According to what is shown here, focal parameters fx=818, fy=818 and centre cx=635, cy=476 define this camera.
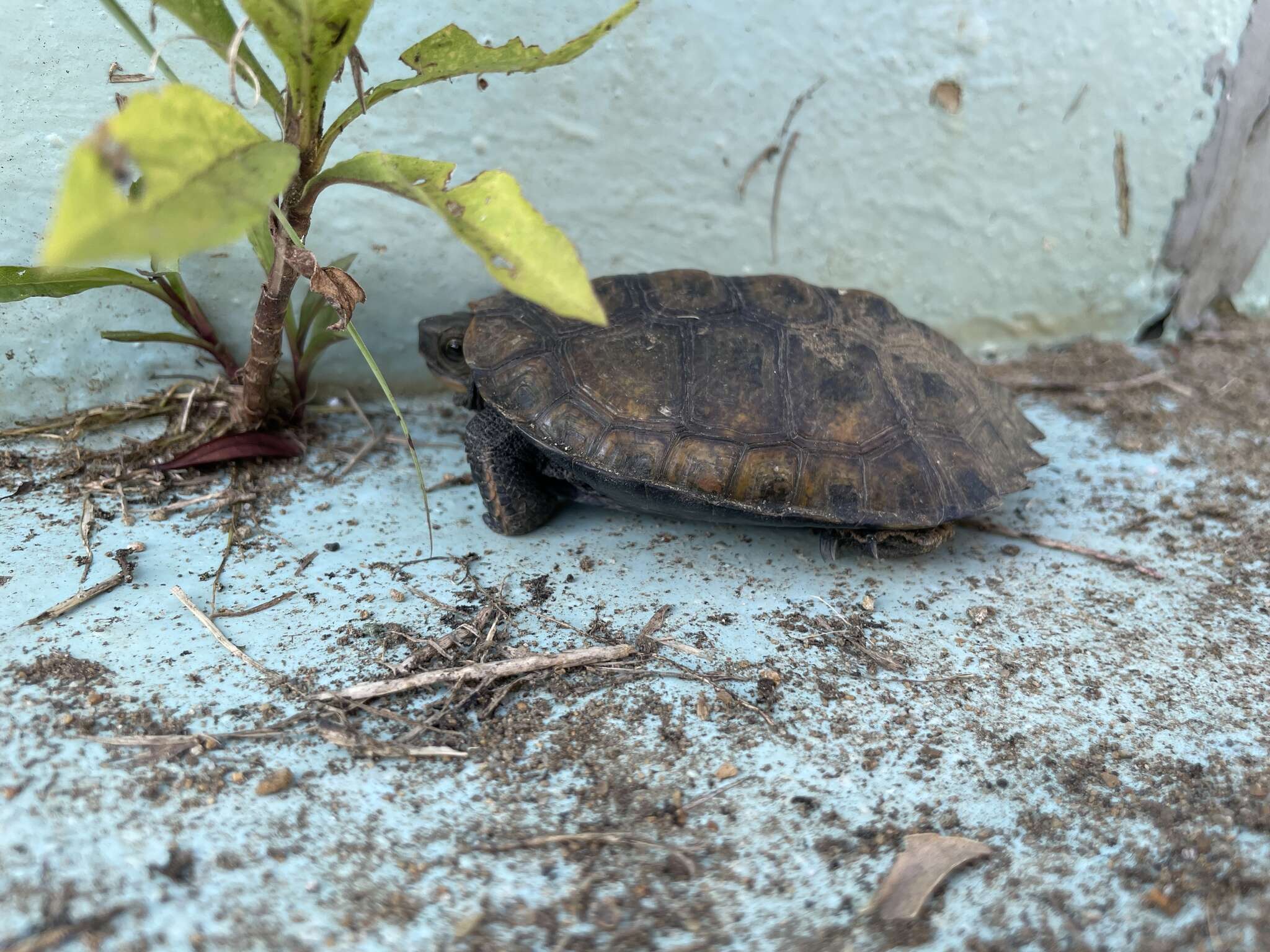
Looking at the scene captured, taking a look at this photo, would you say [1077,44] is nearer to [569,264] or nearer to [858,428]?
[858,428]

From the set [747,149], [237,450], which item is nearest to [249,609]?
[237,450]

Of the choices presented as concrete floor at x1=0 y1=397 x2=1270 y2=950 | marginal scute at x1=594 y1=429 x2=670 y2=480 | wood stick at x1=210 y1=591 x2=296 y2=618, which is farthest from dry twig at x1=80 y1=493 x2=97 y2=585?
marginal scute at x1=594 y1=429 x2=670 y2=480

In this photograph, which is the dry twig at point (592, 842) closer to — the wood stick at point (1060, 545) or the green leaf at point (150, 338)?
the wood stick at point (1060, 545)

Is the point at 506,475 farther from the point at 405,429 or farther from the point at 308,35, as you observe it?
the point at 308,35

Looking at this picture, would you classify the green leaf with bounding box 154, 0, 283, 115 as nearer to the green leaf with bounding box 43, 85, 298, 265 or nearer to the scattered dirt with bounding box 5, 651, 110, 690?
the green leaf with bounding box 43, 85, 298, 265

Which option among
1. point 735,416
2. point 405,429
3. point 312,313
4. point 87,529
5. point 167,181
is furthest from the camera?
point 312,313

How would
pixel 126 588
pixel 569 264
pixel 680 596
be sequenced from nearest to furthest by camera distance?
pixel 569 264, pixel 126 588, pixel 680 596

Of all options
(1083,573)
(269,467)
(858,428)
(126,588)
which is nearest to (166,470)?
(269,467)

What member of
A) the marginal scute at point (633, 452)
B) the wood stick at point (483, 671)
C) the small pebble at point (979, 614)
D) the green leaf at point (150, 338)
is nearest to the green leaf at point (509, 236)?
the marginal scute at point (633, 452)
